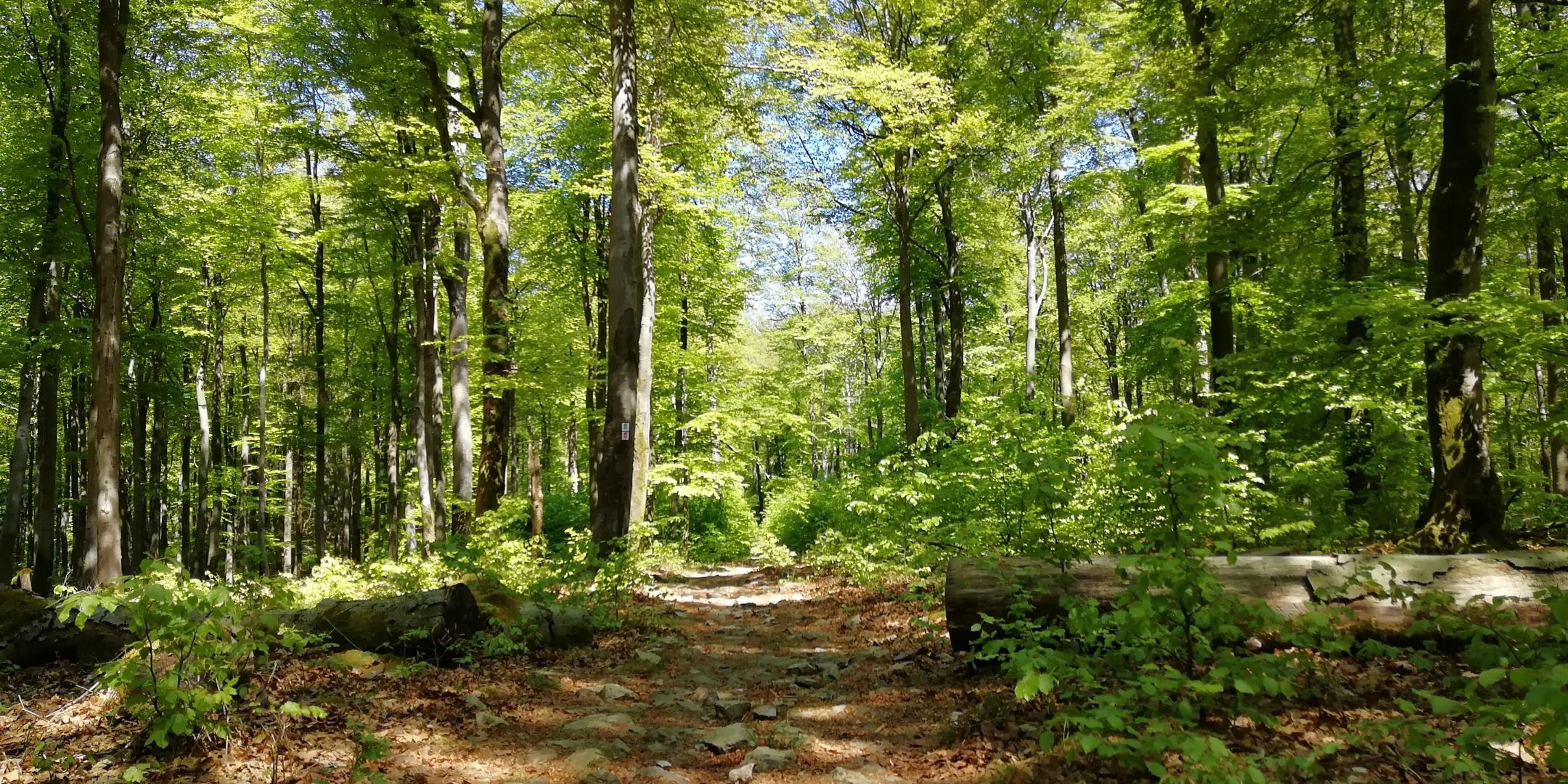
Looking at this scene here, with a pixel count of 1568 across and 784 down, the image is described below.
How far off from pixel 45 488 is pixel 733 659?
50.8 ft

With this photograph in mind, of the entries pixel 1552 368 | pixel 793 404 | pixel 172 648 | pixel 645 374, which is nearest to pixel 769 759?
pixel 172 648

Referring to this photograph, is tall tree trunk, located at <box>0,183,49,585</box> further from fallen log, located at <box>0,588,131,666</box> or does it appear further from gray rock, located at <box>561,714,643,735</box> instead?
gray rock, located at <box>561,714,643,735</box>

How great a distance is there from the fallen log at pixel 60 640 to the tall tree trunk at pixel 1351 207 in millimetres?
12199

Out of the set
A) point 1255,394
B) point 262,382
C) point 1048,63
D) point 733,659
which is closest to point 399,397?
point 262,382

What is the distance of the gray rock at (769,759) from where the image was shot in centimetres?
410

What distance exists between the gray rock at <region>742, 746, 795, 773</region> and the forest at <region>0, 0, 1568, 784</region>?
0.08 meters

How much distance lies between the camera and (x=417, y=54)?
37.3ft

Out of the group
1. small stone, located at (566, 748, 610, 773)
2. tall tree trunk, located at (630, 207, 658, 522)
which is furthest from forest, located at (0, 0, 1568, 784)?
tall tree trunk, located at (630, 207, 658, 522)

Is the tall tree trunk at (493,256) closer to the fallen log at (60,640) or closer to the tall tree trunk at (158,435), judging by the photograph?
the fallen log at (60,640)

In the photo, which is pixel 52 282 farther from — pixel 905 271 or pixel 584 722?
pixel 905 271

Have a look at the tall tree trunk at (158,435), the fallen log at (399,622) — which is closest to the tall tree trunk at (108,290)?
the fallen log at (399,622)

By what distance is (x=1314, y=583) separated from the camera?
5281mm

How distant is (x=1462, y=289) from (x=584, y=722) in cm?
798

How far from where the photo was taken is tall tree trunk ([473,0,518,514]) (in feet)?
35.6
